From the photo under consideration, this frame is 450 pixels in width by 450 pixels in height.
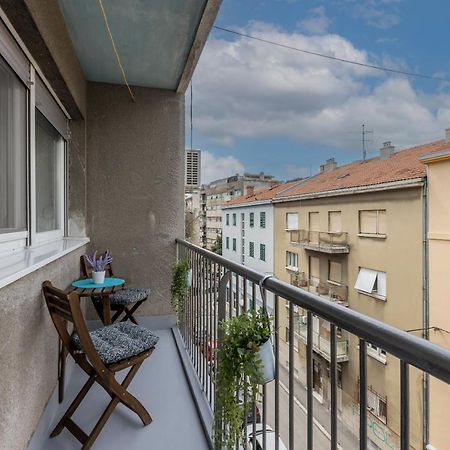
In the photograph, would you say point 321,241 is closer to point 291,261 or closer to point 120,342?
point 291,261

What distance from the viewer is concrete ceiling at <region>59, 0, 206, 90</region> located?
6.71 ft

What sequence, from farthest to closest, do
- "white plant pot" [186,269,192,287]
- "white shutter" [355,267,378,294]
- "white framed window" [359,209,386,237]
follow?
"white shutter" [355,267,378,294]
"white framed window" [359,209,386,237]
"white plant pot" [186,269,192,287]

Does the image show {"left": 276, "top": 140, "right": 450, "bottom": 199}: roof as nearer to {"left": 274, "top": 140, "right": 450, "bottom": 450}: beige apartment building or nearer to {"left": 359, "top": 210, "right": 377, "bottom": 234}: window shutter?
{"left": 274, "top": 140, "right": 450, "bottom": 450}: beige apartment building

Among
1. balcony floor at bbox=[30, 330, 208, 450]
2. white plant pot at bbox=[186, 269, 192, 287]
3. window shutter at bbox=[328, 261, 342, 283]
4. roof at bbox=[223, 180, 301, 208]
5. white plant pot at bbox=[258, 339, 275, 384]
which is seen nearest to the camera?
white plant pot at bbox=[258, 339, 275, 384]

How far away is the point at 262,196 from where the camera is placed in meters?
10.0

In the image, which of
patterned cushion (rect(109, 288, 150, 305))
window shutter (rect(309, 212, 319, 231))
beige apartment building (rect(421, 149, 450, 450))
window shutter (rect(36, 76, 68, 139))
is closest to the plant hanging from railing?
patterned cushion (rect(109, 288, 150, 305))

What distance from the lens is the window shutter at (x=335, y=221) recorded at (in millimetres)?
8140

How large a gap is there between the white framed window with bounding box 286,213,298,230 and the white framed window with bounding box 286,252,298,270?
33.3 inches

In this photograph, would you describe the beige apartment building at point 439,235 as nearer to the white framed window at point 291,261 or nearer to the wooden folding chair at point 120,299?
the white framed window at point 291,261

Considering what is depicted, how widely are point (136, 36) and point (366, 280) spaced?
762 centimetres

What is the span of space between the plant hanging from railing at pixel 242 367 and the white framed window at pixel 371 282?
7.48 m

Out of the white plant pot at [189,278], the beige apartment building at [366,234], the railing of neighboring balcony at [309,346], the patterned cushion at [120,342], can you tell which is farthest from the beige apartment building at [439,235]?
the patterned cushion at [120,342]

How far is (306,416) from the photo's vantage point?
2.80ft

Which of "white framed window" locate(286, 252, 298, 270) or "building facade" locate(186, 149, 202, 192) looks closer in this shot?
"building facade" locate(186, 149, 202, 192)
